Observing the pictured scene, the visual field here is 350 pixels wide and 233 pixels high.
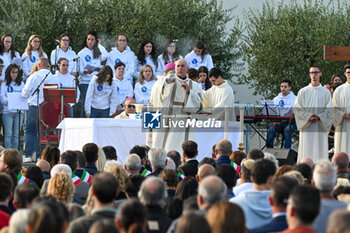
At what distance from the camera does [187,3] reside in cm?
2716

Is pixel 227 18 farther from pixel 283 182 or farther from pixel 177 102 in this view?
pixel 283 182

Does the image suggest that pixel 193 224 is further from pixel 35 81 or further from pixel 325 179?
pixel 35 81

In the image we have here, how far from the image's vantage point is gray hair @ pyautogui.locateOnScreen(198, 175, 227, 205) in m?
6.31

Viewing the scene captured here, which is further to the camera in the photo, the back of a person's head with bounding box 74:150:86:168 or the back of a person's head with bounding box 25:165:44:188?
the back of a person's head with bounding box 74:150:86:168

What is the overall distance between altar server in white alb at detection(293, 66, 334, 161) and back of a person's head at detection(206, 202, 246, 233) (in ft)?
33.2

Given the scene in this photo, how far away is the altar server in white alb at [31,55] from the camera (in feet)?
61.4

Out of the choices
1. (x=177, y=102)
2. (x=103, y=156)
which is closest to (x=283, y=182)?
(x=103, y=156)

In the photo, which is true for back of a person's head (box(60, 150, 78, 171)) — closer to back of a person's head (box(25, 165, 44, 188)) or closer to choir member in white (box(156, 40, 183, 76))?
back of a person's head (box(25, 165, 44, 188))

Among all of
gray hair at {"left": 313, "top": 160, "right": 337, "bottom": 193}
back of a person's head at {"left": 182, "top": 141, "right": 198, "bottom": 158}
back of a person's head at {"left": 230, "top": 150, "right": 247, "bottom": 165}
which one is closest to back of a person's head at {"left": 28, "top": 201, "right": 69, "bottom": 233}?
gray hair at {"left": 313, "top": 160, "right": 337, "bottom": 193}

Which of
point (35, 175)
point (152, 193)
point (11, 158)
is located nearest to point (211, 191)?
point (152, 193)

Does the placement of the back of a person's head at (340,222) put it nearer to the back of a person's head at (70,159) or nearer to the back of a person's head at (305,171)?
the back of a person's head at (305,171)

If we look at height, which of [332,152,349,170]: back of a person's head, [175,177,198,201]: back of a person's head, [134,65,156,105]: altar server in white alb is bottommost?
[175,177,198,201]: back of a person's head

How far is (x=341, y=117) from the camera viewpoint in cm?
1525

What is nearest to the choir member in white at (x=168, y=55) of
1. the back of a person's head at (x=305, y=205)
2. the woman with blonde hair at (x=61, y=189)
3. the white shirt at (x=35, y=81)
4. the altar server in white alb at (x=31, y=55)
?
the altar server in white alb at (x=31, y=55)
